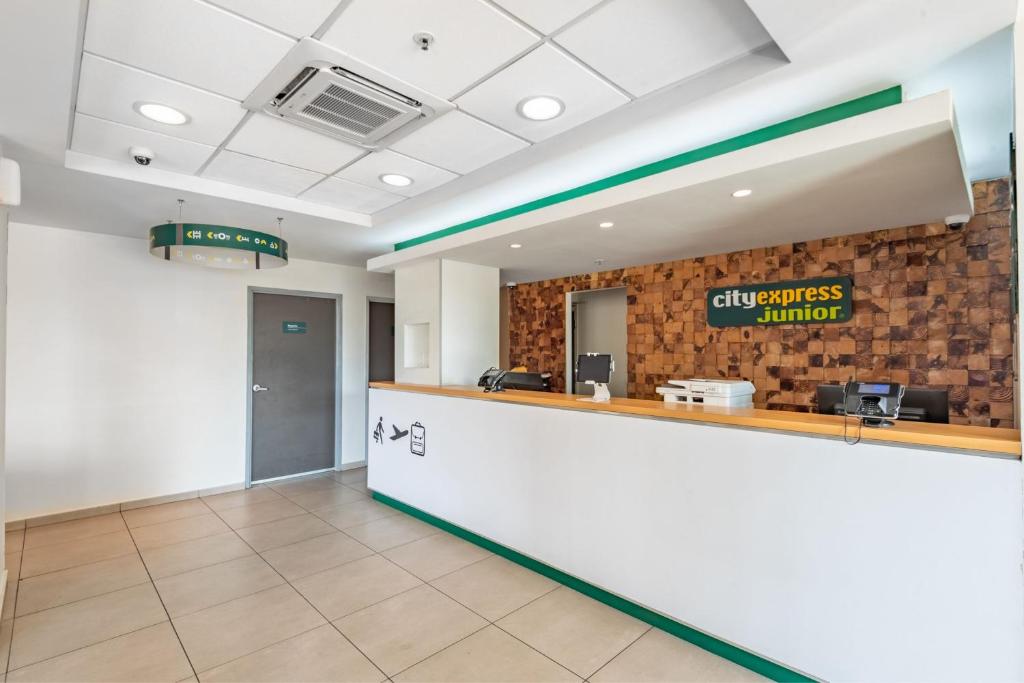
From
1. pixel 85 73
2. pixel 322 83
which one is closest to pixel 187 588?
pixel 85 73

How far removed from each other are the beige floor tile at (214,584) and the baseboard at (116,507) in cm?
214

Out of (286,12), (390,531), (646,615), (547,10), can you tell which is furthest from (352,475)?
(547,10)

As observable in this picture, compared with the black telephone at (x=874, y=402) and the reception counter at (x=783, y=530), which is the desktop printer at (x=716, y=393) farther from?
the black telephone at (x=874, y=402)

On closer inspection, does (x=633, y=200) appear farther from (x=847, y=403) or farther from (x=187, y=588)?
(x=187, y=588)

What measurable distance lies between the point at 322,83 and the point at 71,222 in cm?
371

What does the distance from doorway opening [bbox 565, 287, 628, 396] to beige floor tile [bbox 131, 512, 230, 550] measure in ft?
13.0

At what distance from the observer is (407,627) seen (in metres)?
2.78

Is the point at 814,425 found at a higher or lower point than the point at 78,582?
higher

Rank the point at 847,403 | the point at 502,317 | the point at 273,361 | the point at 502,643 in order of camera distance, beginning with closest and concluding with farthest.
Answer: the point at 847,403 → the point at 502,643 → the point at 273,361 → the point at 502,317

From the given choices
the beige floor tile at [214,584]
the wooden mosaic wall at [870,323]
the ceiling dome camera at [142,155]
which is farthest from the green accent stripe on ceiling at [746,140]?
the beige floor tile at [214,584]

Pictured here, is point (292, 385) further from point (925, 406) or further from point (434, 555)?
point (925, 406)

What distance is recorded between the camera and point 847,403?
218cm

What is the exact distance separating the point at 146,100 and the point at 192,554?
3260 millimetres

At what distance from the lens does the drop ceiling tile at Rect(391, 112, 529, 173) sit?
2893mm
